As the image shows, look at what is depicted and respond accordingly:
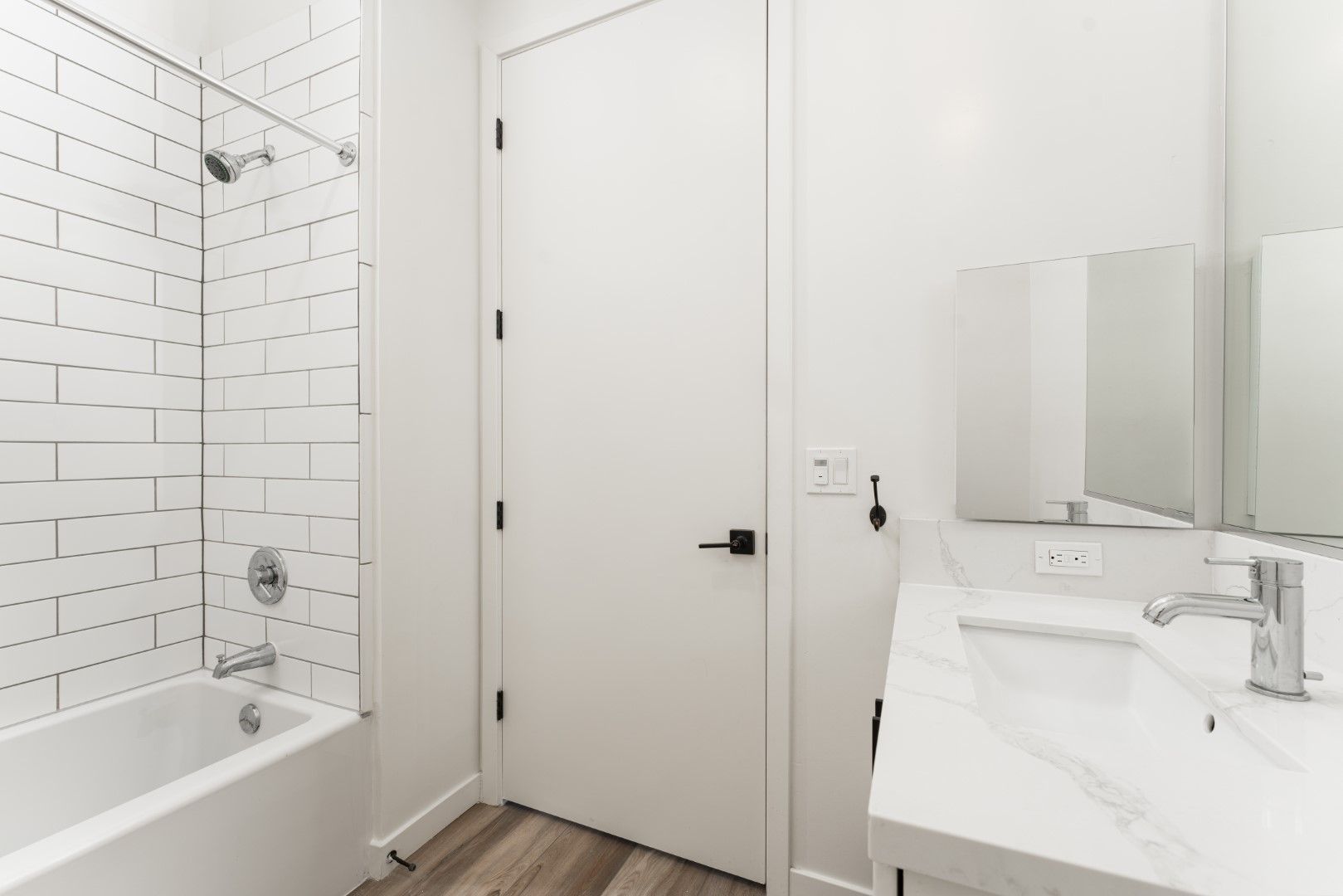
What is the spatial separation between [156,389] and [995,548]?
238cm

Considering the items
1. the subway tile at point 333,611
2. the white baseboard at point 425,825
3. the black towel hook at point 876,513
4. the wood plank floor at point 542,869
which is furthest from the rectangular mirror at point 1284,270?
the white baseboard at point 425,825

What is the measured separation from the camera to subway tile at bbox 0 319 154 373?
61.3 inches

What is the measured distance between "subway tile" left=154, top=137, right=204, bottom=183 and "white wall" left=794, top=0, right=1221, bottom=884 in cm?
191

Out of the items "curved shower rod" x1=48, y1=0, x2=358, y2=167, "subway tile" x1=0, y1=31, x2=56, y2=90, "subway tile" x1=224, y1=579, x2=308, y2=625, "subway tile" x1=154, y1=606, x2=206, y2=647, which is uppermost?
"subway tile" x1=0, y1=31, x2=56, y2=90

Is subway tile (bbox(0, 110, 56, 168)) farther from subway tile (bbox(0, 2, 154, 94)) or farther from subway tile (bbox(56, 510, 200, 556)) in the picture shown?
subway tile (bbox(56, 510, 200, 556))

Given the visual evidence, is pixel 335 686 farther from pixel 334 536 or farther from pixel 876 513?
pixel 876 513

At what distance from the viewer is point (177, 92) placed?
1931 mm

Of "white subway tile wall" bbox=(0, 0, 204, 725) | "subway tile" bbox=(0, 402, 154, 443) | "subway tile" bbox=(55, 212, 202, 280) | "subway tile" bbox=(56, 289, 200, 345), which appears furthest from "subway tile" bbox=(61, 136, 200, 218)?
"subway tile" bbox=(0, 402, 154, 443)

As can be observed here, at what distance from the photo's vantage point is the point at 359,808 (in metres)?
1.67

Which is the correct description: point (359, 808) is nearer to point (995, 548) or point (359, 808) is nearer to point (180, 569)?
point (180, 569)

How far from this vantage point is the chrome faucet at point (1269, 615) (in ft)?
2.65

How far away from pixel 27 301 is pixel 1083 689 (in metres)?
2.57

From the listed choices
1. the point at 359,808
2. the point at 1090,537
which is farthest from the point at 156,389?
the point at 1090,537

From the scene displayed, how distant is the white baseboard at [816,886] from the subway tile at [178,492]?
2.09 m
